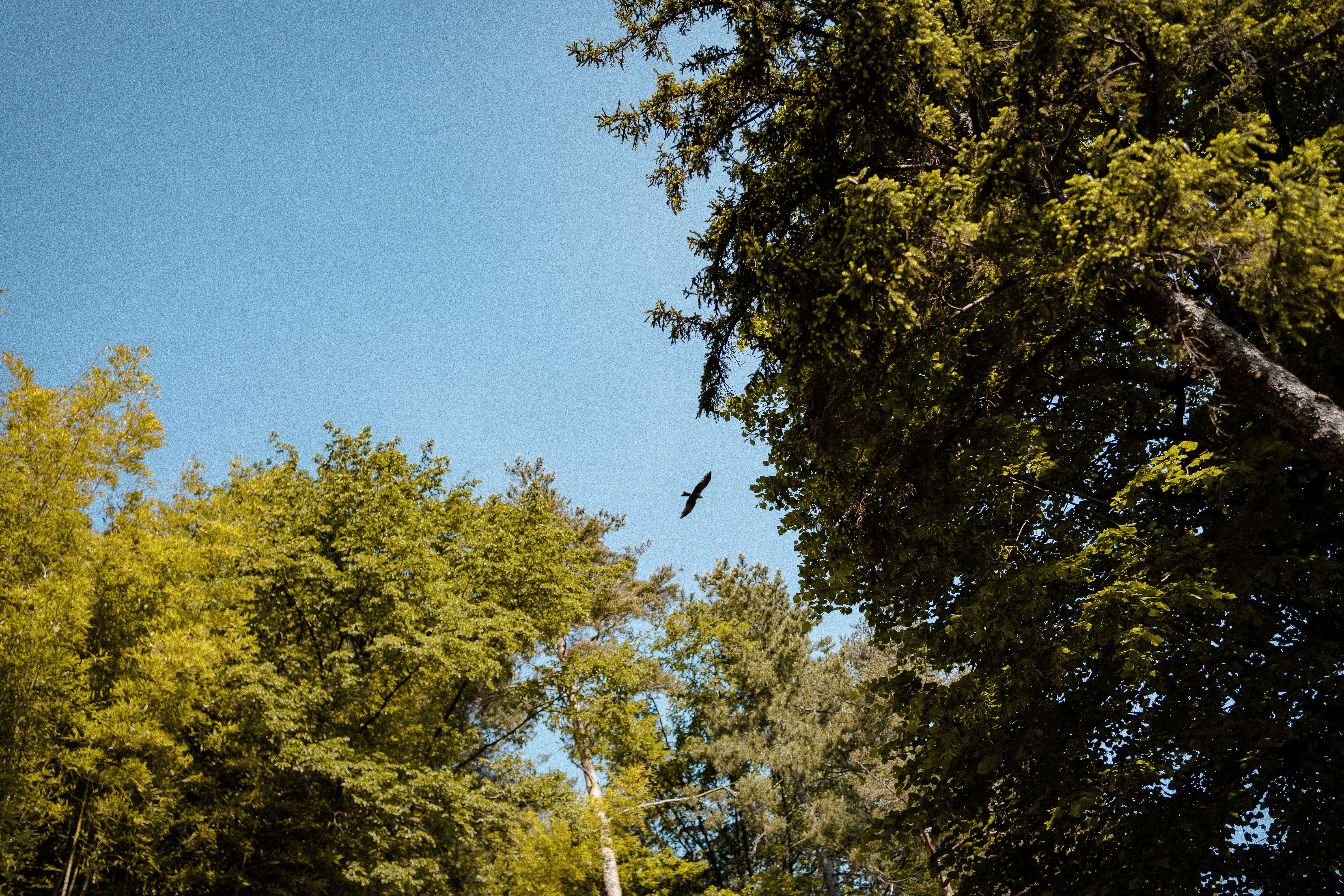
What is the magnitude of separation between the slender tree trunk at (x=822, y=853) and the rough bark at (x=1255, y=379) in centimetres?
1577

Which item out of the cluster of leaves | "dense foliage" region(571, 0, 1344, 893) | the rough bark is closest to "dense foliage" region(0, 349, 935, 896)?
the cluster of leaves

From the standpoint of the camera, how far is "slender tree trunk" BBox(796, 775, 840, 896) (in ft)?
62.0

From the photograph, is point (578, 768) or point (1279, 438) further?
point (578, 768)

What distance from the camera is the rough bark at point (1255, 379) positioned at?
534 centimetres

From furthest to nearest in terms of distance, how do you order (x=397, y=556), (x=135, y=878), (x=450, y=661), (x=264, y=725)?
(x=397, y=556)
(x=450, y=661)
(x=264, y=725)
(x=135, y=878)

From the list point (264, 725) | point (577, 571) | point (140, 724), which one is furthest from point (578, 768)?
point (140, 724)

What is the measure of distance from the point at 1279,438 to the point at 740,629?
15684mm

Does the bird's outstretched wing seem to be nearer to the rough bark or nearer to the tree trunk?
the rough bark

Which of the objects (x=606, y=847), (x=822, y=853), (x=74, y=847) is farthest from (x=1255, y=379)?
(x=822, y=853)

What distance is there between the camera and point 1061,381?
28.1 ft

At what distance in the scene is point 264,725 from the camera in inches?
504

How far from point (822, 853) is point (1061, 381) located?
1499 cm

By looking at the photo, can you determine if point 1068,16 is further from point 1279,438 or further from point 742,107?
point 1279,438

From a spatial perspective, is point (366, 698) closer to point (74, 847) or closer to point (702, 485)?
point (74, 847)
